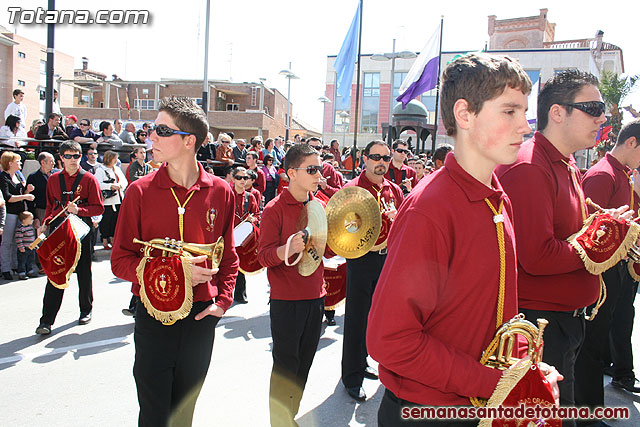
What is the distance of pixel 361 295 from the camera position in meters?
4.52

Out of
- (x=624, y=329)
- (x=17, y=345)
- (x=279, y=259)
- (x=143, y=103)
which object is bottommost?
(x=17, y=345)

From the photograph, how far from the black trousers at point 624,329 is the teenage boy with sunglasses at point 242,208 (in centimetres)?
468

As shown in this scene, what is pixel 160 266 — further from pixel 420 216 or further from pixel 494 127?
pixel 494 127

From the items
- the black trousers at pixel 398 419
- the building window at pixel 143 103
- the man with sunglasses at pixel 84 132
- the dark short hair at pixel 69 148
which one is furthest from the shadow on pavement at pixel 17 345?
the building window at pixel 143 103

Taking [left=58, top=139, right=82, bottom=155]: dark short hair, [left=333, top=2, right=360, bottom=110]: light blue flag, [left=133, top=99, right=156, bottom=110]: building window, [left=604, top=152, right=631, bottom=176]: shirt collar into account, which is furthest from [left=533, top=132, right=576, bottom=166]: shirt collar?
[left=133, top=99, right=156, bottom=110]: building window

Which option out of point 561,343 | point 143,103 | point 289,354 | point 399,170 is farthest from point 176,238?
point 143,103

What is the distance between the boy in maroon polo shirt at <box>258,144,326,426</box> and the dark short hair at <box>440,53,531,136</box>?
174cm

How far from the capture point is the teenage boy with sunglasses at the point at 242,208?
724 centimetres

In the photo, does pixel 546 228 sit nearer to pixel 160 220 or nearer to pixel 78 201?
pixel 160 220

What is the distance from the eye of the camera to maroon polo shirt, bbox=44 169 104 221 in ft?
20.0

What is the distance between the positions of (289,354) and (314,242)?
2.67 feet

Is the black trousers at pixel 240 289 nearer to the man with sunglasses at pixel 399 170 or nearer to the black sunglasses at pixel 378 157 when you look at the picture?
the man with sunglasses at pixel 399 170

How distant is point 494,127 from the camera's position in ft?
5.48

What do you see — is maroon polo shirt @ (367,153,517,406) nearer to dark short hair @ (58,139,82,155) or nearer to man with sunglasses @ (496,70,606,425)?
man with sunglasses @ (496,70,606,425)
